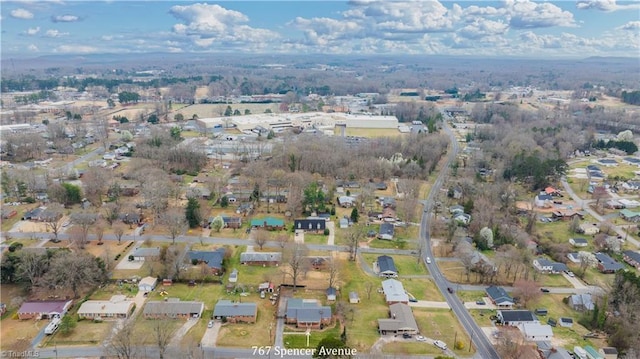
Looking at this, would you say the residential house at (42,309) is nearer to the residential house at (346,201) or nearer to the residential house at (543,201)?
the residential house at (346,201)

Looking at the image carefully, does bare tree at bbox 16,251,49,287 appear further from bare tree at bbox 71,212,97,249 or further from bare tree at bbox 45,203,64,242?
bare tree at bbox 45,203,64,242

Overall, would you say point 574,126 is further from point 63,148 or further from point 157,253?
point 63,148

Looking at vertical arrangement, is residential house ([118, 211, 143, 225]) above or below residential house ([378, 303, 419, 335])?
above

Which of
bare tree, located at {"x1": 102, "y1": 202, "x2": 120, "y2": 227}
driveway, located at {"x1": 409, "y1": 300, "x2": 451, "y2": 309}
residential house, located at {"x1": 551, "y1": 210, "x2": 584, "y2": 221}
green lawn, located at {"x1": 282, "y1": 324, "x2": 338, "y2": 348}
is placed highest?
bare tree, located at {"x1": 102, "y1": 202, "x2": 120, "y2": 227}

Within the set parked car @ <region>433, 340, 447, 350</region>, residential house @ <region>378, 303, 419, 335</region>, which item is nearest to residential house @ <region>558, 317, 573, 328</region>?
parked car @ <region>433, 340, 447, 350</region>

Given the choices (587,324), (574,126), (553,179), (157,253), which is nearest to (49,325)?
(157,253)
